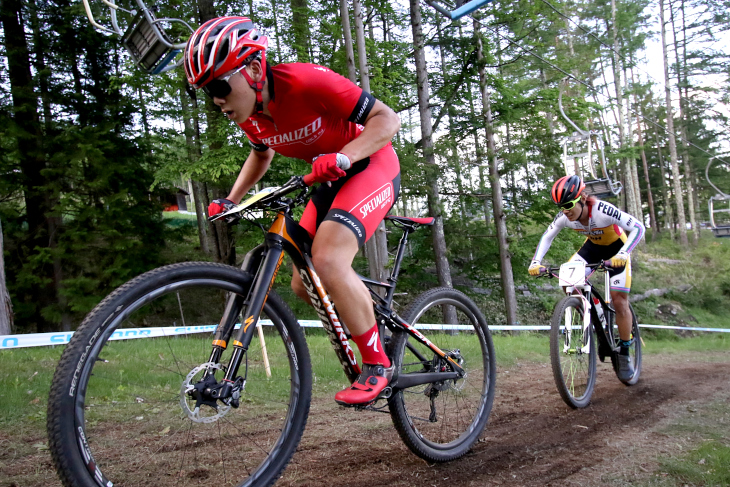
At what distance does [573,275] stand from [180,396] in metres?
4.35

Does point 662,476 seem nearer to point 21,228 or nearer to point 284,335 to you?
point 284,335

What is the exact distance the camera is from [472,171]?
16.4m

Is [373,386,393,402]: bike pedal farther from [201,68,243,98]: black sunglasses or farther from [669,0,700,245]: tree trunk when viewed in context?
[669,0,700,245]: tree trunk

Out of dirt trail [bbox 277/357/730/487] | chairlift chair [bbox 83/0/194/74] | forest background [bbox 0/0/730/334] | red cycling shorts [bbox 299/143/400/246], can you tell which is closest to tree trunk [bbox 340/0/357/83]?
forest background [bbox 0/0/730/334]

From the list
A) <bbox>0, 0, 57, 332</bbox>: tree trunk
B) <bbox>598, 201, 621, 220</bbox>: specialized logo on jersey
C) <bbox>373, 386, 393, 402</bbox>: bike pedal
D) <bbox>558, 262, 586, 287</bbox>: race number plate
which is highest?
<bbox>0, 0, 57, 332</bbox>: tree trunk

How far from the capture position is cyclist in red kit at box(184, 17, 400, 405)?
2369 millimetres

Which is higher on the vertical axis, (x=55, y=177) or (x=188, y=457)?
(x=55, y=177)

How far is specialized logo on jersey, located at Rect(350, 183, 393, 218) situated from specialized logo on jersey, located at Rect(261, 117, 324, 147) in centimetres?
47

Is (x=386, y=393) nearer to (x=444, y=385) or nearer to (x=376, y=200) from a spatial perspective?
(x=444, y=385)

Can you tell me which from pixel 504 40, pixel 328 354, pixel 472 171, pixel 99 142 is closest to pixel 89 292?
pixel 99 142

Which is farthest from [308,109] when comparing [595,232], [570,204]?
[595,232]

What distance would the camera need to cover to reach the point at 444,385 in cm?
349

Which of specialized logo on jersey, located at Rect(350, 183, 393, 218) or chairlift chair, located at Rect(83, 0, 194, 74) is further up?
chairlift chair, located at Rect(83, 0, 194, 74)

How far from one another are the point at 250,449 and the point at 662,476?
238 cm
